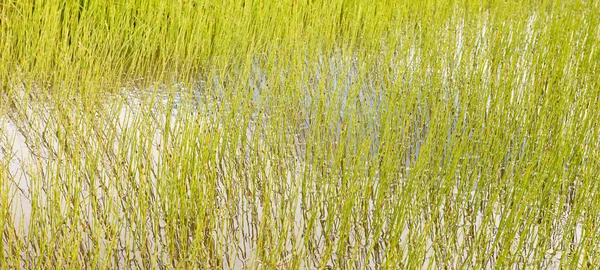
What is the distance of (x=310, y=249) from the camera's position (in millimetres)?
2037

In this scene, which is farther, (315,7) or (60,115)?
(315,7)

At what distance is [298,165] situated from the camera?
2.55m

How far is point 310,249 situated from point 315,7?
2290 mm

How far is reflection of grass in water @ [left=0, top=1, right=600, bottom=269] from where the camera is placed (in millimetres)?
1924

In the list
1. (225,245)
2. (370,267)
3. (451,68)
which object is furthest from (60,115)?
(451,68)

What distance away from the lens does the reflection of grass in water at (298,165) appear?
192cm

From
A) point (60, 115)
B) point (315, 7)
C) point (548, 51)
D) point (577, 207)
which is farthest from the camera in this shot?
point (315, 7)

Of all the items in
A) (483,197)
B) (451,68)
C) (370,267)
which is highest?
(451,68)

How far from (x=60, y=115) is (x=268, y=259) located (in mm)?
1134

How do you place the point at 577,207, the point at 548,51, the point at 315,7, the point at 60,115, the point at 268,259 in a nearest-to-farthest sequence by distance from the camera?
the point at 268,259, the point at 577,207, the point at 60,115, the point at 548,51, the point at 315,7

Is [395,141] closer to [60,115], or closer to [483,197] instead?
[483,197]

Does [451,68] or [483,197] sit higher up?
[451,68]

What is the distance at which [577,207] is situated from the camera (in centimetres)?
209

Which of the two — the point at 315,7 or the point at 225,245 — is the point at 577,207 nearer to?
the point at 225,245
